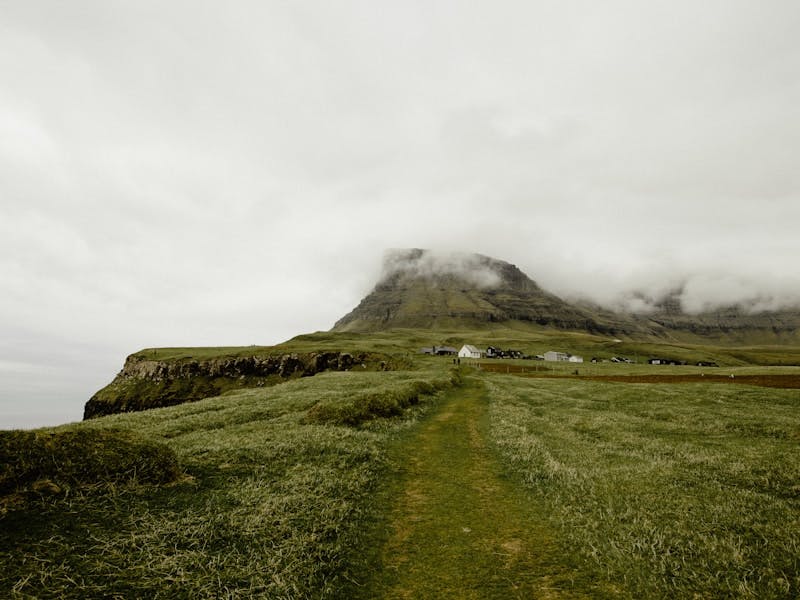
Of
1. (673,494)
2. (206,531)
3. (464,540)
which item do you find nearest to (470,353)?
(673,494)

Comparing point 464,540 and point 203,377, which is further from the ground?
point 464,540

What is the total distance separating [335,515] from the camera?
11977 millimetres

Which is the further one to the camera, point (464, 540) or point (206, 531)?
point (464, 540)

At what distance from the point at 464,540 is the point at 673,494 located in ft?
27.8

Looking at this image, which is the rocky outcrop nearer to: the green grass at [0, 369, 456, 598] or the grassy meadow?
the grassy meadow

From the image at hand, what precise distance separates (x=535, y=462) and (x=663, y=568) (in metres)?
9.67

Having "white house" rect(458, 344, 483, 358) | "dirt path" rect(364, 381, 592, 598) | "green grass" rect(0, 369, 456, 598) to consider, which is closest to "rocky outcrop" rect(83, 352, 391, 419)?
"white house" rect(458, 344, 483, 358)

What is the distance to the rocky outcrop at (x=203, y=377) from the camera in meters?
166

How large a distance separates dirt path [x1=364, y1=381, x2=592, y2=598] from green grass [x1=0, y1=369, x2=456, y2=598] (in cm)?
131

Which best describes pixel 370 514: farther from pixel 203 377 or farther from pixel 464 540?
pixel 203 377

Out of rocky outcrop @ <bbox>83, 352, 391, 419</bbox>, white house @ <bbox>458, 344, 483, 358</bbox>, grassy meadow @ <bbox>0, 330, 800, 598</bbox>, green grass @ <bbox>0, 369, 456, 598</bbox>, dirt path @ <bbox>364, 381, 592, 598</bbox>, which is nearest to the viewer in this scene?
green grass @ <bbox>0, 369, 456, 598</bbox>

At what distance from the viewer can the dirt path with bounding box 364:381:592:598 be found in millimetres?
→ 8719

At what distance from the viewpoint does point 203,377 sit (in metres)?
178

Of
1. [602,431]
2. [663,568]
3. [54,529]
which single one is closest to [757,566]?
[663,568]
